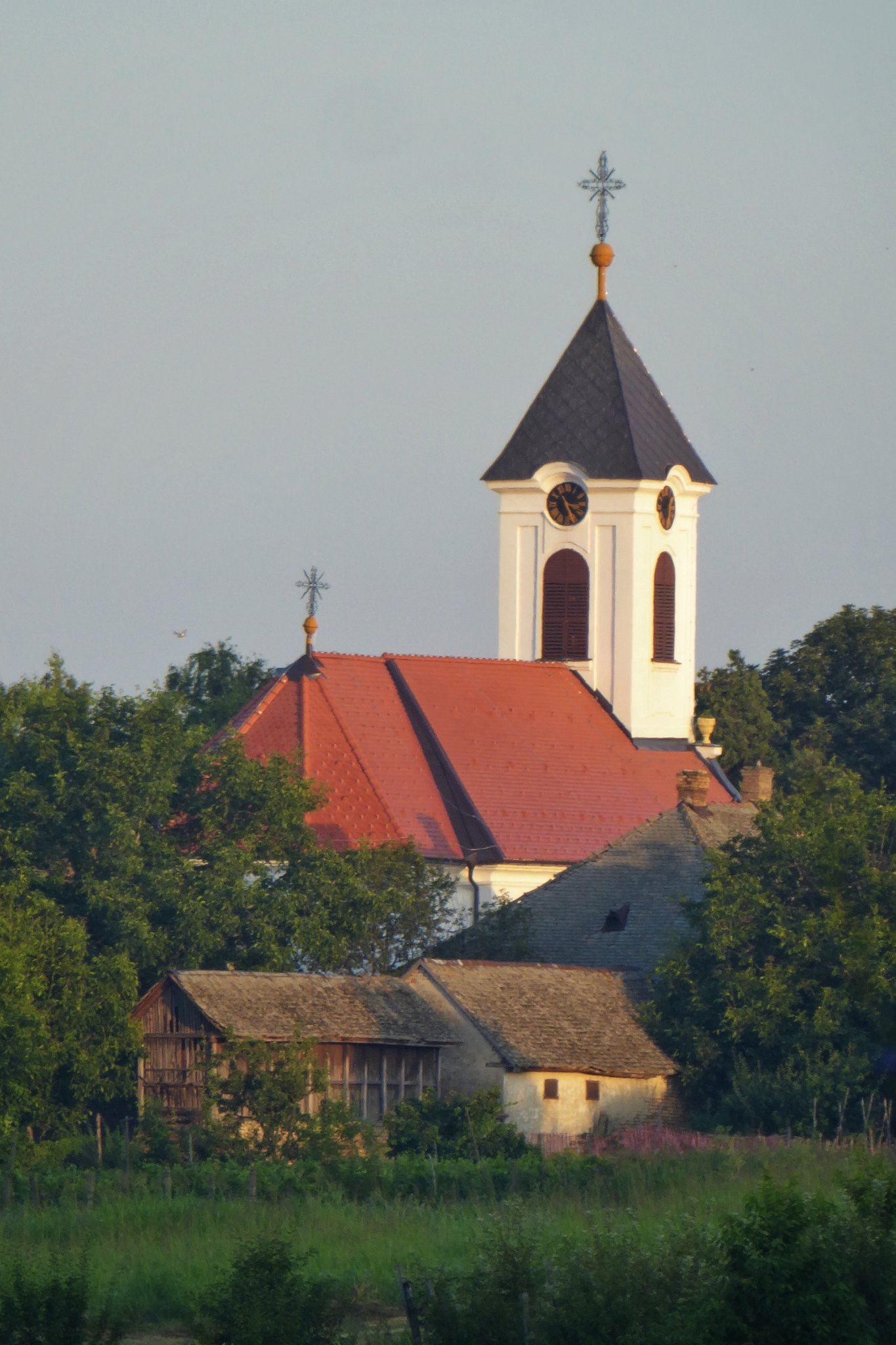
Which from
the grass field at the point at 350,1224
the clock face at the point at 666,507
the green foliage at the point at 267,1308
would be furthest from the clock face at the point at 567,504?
the green foliage at the point at 267,1308

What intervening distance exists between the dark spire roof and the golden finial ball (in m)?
1.36

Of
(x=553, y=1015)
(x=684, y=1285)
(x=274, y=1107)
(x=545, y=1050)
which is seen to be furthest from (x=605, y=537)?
(x=684, y=1285)

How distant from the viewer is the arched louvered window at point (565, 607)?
56250 mm

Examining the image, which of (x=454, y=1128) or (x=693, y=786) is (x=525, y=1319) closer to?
(x=454, y=1128)

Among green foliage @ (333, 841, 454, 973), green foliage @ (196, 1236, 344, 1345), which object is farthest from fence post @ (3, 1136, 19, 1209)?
green foliage @ (196, 1236, 344, 1345)

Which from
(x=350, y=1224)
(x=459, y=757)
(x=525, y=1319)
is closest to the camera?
(x=525, y=1319)

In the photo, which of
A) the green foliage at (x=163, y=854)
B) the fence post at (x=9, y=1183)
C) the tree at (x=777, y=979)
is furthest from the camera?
the green foliage at (x=163, y=854)

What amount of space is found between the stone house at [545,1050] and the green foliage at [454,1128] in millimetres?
617

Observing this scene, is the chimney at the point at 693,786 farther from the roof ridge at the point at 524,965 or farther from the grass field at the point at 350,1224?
the grass field at the point at 350,1224

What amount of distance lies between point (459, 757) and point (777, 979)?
14817 millimetres

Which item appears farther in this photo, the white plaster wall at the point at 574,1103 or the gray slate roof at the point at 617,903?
the gray slate roof at the point at 617,903

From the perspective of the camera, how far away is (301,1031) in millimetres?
35656

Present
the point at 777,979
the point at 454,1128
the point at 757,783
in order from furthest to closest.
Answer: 1. the point at 757,783
2. the point at 777,979
3. the point at 454,1128

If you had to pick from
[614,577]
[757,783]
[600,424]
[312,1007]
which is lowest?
[312,1007]
